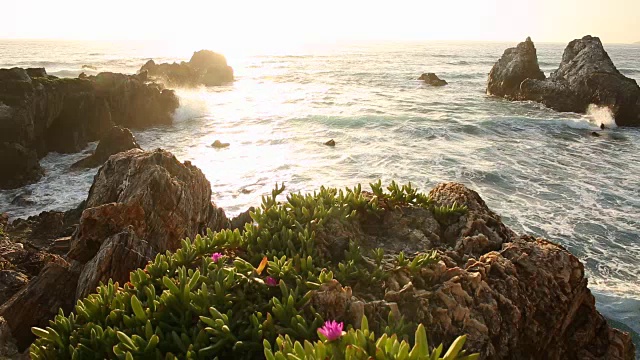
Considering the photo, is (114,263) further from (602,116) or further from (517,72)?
(517,72)

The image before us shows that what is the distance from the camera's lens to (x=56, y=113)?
2173cm

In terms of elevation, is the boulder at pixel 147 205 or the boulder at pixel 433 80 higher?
the boulder at pixel 433 80

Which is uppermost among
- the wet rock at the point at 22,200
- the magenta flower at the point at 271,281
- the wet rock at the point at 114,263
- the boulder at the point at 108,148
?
the magenta flower at the point at 271,281

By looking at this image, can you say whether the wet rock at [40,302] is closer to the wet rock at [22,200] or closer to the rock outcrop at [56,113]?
the wet rock at [22,200]

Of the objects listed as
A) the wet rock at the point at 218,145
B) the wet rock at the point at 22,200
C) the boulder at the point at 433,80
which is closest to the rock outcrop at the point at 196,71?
the wet rock at the point at 218,145

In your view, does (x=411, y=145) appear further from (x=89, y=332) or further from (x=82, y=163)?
(x=89, y=332)

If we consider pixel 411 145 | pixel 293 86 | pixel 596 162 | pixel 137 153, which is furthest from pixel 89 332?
pixel 293 86

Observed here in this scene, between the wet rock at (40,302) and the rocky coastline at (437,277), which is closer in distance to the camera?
the rocky coastline at (437,277)

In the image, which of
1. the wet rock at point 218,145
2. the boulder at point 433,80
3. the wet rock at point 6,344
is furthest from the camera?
the boulder at point 433,80

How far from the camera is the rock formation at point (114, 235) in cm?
553

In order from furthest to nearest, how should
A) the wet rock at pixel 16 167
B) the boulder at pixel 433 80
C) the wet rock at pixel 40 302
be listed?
the boulder at pixel 433 80 → the wet rock at pixel 16 167 → the wet rock at pixel 40 302

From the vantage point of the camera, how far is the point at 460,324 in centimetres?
362

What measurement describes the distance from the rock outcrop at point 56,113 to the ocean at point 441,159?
1.08m

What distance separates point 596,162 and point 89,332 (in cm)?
2210
